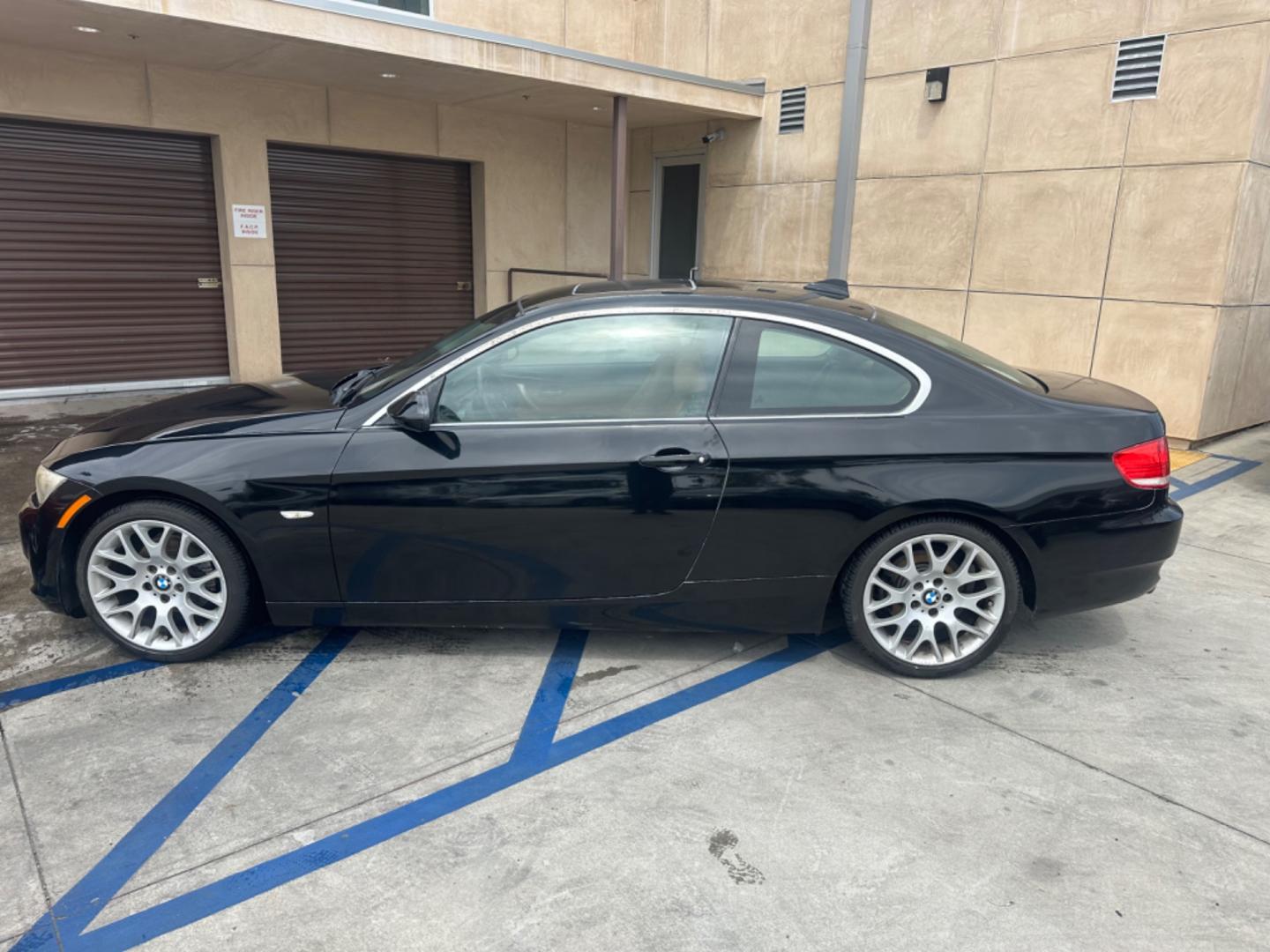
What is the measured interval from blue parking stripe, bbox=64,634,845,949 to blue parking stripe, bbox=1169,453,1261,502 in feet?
15.1

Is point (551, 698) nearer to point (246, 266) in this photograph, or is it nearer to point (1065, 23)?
point (246, 266)

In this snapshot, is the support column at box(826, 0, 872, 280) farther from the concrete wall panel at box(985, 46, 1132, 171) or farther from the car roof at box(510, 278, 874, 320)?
the car roof at box(510, 278, 874, 320)

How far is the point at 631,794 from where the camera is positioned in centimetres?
307

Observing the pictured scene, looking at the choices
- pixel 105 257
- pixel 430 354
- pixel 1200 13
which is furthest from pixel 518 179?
pixel 430 354

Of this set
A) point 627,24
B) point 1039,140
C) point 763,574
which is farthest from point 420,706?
point 627,24

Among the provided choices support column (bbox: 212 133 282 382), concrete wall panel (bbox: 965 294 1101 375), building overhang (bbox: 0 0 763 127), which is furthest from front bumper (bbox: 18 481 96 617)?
concrete wall panel (bbox: 965 294 1101 375)

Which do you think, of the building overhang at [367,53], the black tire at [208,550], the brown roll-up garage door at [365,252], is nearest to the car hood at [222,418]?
the black tire at [208,550]

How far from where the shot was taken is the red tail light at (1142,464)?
3.75 metres

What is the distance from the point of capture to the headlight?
3751 millimetres

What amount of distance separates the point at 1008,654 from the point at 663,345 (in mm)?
2126

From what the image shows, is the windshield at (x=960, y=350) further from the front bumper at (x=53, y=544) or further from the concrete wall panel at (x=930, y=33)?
the concrete wall panel at (x=930, y=33)

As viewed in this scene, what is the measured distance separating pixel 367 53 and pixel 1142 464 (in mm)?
7135

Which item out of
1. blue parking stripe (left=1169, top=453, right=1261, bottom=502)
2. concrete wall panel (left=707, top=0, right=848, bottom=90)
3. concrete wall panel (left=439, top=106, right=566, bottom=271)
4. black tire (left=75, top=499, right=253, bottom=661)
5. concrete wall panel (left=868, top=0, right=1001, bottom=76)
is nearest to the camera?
black tire (left=75, top=499, right=253, bottom=661)

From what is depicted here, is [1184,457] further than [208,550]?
Yes
